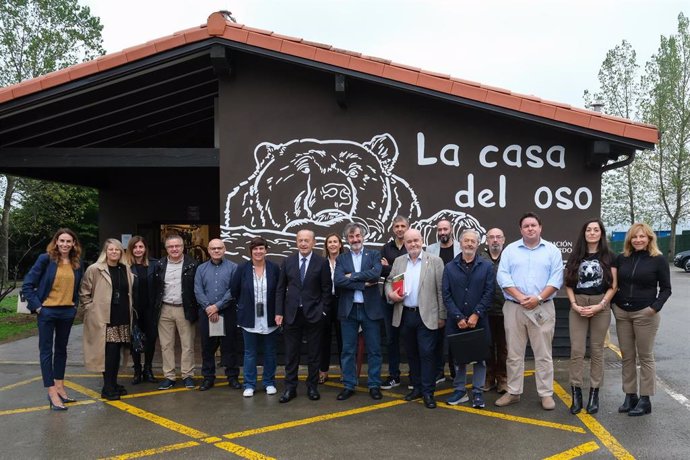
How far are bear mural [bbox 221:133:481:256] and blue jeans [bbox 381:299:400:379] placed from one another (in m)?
1.56

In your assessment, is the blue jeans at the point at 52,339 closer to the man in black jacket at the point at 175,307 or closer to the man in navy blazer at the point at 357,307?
the man in black jacket at the point at 175,307

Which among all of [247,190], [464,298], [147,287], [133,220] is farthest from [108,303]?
[133,220]

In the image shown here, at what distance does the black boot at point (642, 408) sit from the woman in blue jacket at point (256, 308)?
3.53 m

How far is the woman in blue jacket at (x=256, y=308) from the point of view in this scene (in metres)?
5.88

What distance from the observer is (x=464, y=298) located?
536cm

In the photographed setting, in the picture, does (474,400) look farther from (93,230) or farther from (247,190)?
(93,230)

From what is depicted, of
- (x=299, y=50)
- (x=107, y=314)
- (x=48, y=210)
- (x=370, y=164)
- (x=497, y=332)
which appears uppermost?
(x=299, y=50)

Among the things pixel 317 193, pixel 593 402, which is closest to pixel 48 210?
pixel 317 193

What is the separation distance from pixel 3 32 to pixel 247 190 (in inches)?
813

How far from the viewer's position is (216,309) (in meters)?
6.07

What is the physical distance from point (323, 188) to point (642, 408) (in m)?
4.45

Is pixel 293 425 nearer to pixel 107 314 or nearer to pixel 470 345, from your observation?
pixel 470 345

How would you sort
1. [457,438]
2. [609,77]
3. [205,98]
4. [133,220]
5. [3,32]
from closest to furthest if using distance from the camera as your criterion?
[457,438] → [205,98] → [133,220] → [3,32] → [609,77]

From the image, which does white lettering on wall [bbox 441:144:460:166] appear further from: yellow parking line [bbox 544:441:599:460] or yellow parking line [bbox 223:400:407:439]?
yellow parking line [bbox 544:441:599:460]
